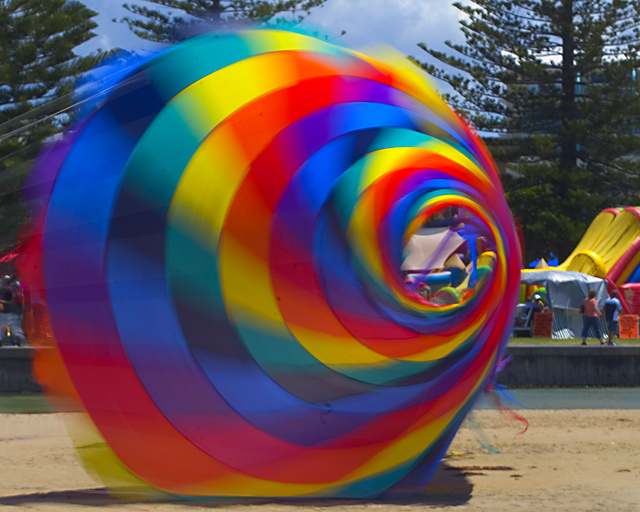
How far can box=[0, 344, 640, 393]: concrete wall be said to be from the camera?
15.3 meters

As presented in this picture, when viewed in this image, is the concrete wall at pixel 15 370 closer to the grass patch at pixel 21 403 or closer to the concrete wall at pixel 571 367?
the grass patch at pixel 21 403

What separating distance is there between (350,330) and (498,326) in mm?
1317

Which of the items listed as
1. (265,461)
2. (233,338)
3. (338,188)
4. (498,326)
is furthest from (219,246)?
(498,326)

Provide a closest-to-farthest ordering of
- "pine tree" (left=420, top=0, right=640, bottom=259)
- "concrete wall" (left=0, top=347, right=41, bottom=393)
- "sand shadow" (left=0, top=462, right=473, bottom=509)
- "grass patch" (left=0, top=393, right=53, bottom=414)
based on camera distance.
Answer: "sand shadow" (left=0, top=462, right=473, bottom=509) → "grass patch" (left=0, top=393, right=53, bottom=414) → "concrete wall" (left=0, top=347, right=41, bottom=393) → "pine tree" (left=420, top=0, right=640, bottom=259)

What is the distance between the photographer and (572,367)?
1552 cm

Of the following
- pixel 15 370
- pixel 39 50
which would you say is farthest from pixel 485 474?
pixel 39 50

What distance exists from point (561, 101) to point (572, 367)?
21645 millimetres

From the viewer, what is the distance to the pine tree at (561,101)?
34312 mm

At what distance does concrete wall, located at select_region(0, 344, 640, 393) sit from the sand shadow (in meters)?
8.75

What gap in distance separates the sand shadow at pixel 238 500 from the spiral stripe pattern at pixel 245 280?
130mm

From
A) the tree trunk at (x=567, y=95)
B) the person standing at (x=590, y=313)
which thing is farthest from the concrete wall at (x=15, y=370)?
the tree trunk at (x=567, y=95)

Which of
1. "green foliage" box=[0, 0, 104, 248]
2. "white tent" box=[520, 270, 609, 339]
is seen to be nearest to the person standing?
"white tent" box=[520, 270, 609, 339]

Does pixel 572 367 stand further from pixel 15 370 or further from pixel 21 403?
pixel 15 370

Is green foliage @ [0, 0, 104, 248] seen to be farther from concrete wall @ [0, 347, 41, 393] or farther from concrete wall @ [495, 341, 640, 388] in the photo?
concrete wall @ [495, 341, 640, 388]
